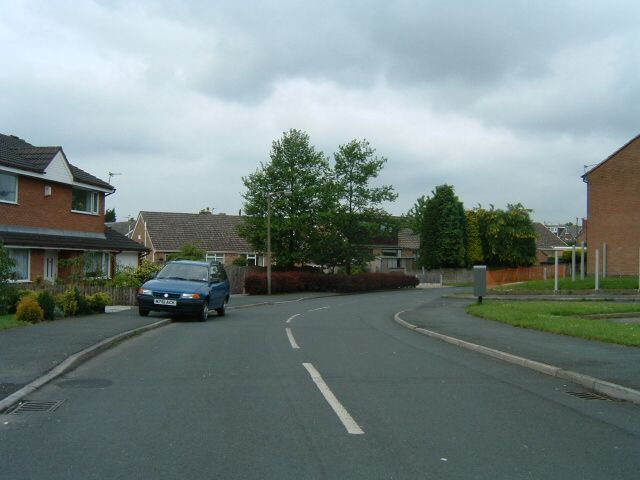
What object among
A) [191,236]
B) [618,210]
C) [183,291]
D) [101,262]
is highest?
[618,210]

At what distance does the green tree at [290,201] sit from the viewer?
1813 inches

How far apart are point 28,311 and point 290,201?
102ft

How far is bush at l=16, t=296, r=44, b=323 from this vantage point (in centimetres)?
1605

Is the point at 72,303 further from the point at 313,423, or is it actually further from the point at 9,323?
the point at 313,423

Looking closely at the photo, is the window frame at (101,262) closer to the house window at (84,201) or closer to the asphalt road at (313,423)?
the house window at (84,201)

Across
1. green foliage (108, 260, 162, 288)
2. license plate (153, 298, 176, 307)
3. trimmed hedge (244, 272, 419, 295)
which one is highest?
green foliage (108, 260, 162, 288)

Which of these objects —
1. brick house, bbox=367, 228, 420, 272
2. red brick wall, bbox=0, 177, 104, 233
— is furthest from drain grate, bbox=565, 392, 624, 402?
brick house, bbox=367, 228, 420, 272

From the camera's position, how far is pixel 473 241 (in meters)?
69.0

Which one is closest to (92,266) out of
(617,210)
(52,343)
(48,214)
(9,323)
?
(48,214)

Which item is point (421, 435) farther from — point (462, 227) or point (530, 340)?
point (462, 227)

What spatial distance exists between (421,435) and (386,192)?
47.8m

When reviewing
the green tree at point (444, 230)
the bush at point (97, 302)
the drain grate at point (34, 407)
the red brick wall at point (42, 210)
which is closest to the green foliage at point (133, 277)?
the red brick wall at point (42, 210)

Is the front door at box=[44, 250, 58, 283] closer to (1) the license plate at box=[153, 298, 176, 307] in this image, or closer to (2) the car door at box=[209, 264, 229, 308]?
(2) the car door at box=[209, 264, 229, 308]

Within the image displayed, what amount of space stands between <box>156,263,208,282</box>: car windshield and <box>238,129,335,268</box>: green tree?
23.8 meters
